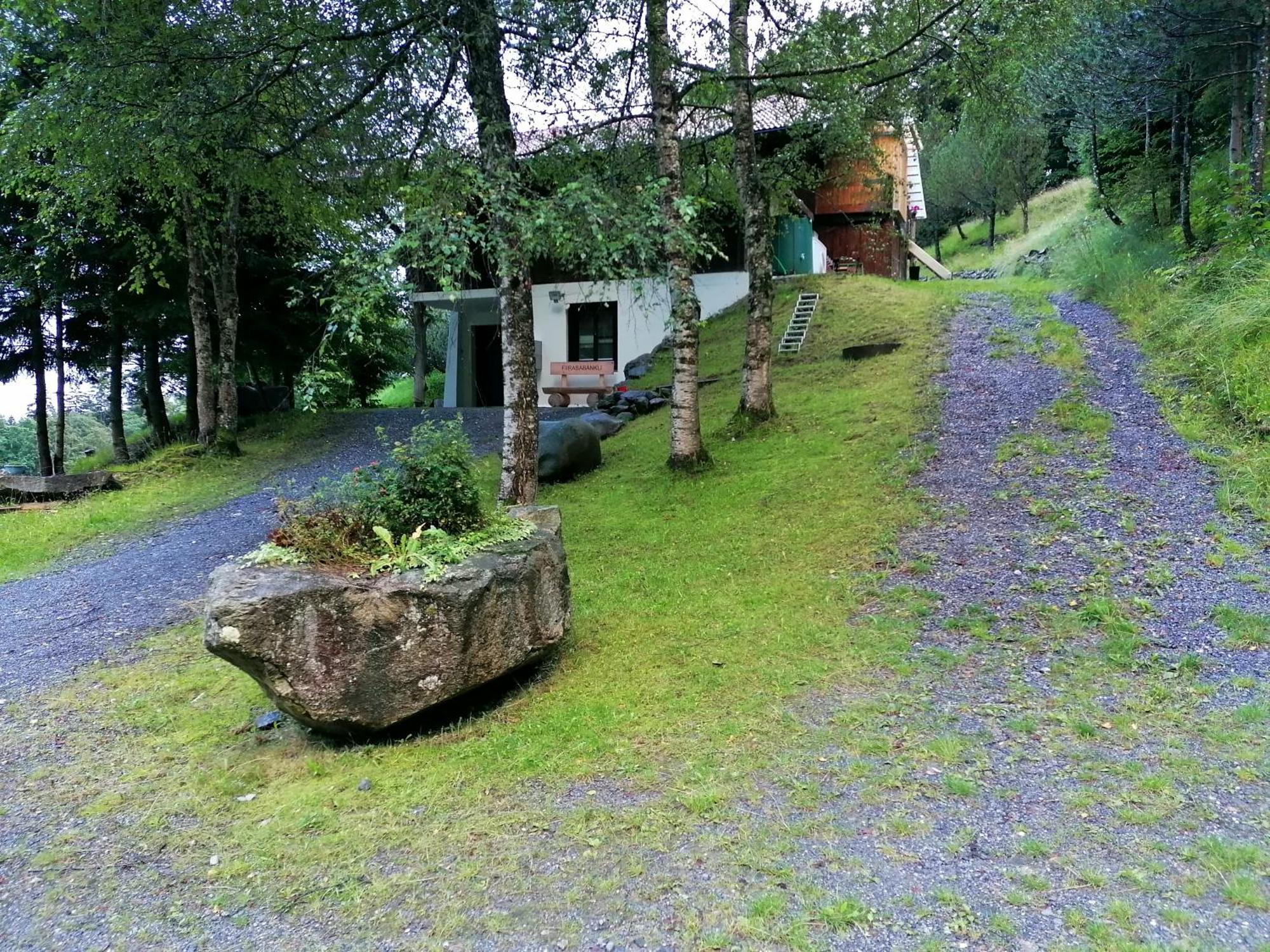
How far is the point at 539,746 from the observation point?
4000 millimetres

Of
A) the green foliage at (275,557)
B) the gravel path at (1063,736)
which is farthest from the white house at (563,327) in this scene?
the green foliage at (275,557)

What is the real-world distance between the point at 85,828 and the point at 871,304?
16.3m

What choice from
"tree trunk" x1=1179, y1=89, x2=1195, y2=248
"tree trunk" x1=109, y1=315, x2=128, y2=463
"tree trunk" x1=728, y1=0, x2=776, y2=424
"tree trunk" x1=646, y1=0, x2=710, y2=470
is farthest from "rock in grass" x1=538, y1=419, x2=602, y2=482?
"tree trunk" x1=109, y1=315, x2=128, y2=463

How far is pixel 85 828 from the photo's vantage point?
354cm

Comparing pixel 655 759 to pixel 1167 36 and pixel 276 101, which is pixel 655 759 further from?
pixel 1167 36

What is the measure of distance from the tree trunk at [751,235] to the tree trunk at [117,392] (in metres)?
13.7

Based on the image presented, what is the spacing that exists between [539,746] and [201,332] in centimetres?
1299

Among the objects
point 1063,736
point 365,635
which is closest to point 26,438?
point 365,635

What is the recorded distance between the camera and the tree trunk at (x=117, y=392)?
16109mm

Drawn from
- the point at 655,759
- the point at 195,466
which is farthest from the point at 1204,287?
the point at 195,466

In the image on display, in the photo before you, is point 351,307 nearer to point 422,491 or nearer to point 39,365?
point 422,491

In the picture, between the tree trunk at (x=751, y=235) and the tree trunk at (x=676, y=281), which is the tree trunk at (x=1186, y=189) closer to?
the tree trunk at (x=751, y=235)

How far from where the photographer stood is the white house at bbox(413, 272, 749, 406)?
1923cm

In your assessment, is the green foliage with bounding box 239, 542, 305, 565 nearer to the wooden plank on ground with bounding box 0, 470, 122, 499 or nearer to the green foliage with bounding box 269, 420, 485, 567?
the green foliage with bounding box 269, 420, 485, 567
